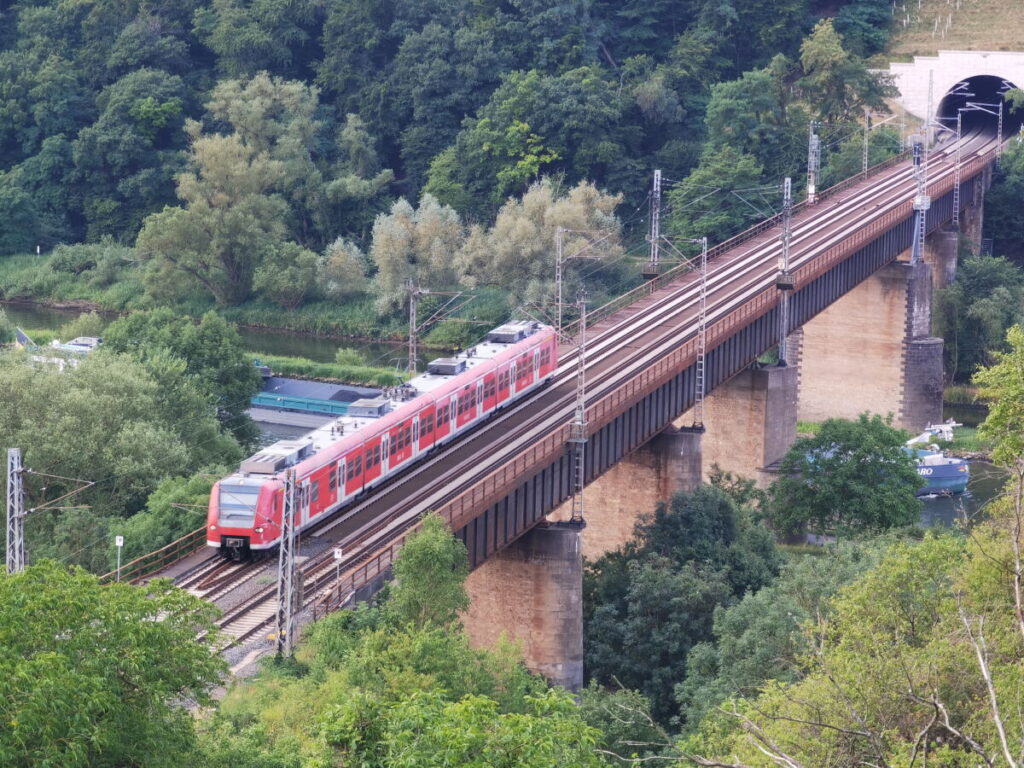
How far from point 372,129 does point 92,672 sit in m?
106

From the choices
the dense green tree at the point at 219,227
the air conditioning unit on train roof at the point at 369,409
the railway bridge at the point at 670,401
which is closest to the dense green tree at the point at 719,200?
the railway bridge at the point at 670,401

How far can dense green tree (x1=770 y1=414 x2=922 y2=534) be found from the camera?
71000 mm

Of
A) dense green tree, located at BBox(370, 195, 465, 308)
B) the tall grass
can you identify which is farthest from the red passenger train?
dense green tree, located at BBox(370, 195, 465, 308)

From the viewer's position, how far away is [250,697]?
1433 inches

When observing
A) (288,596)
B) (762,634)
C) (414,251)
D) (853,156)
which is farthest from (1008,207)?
(288,596)

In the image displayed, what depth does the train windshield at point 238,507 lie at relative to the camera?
Answer: 46.4m

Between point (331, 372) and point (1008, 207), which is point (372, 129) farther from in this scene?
point (1008, 207)

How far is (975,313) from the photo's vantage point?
103m

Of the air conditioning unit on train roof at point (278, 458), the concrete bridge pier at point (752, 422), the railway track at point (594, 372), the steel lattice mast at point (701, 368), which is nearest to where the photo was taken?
the railway track at point (594, 372)

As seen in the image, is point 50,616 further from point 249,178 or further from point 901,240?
point 249,178

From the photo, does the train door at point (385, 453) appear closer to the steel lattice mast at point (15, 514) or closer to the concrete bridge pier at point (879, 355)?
the steel lattice mast at point (15, 514)

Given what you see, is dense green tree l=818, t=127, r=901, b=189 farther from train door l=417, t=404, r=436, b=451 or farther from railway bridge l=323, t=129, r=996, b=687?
train door l=417, t=404, r=436, b=451

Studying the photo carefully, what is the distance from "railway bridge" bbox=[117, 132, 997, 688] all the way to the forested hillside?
1298 cm

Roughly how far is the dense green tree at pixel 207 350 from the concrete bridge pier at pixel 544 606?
22.5m
